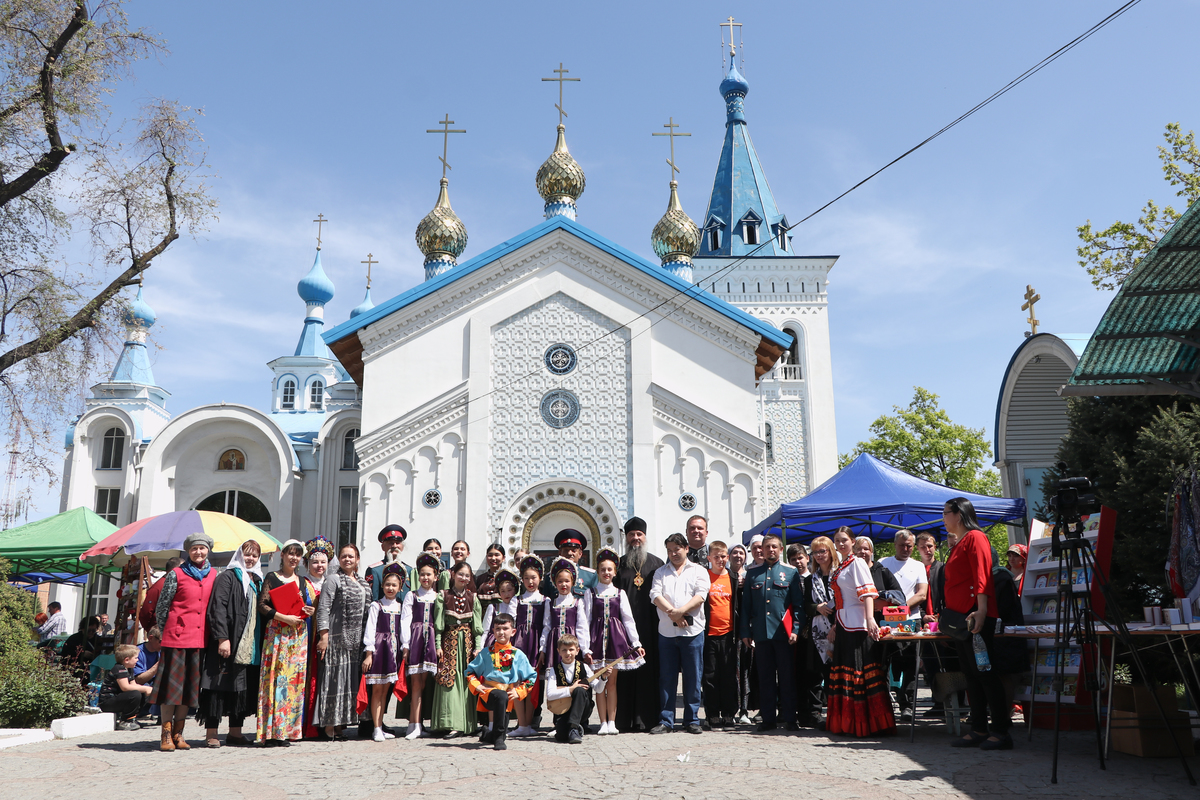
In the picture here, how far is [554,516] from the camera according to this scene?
19.0 m

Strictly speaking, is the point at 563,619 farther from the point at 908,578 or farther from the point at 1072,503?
the point at 1072,503

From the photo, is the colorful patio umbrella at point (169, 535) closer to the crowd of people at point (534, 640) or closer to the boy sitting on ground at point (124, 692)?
the boy sitting on ground at point (124, 692)

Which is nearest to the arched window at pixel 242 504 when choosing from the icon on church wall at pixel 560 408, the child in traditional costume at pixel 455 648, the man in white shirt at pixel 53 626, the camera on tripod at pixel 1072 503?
the man in white shirt at pixel 53 626

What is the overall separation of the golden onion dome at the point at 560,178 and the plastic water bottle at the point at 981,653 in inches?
792

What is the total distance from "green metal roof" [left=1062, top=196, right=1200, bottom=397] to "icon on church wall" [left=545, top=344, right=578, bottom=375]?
43.2 ft

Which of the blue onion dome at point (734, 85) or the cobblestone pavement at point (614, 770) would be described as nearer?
the cobblestone pavement at point (614, 770)

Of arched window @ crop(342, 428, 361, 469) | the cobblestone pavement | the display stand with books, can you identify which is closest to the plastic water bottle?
the cobblestone pavement

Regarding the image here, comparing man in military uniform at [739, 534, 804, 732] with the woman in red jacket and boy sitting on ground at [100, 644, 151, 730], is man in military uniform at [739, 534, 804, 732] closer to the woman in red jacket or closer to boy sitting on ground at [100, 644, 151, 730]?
the woman in red jacket

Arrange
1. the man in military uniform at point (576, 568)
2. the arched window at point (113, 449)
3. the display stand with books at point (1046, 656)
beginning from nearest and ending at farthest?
the display stand with books at point (1046, 656), the man in military uniform at point (576, 568), the arched window at point (113, 449)

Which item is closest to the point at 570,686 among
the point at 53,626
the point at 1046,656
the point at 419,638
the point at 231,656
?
the point at 419,638

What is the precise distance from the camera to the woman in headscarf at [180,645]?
7.02 meters

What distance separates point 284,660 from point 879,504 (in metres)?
7.19

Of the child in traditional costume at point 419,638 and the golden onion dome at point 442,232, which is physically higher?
the golden onion dome at point 442,232

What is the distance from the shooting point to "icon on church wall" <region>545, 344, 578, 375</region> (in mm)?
19609
